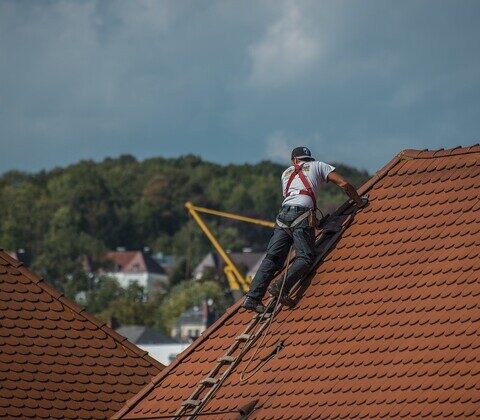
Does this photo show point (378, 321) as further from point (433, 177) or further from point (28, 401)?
point (28, 401)

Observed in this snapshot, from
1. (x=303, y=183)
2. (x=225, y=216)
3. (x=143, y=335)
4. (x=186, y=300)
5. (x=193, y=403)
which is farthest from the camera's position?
(x=186, y=300)

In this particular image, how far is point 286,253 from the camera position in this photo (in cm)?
2044

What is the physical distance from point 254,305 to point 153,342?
111766 millimetres

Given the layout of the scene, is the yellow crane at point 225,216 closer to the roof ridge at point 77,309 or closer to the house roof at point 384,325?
the roof ridge at point 77,309

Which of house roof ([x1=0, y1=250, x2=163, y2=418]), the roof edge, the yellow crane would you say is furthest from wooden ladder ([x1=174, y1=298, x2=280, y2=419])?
the yellow crane

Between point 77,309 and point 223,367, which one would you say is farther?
point 77,309

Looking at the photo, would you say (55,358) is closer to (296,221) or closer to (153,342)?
(296,221)

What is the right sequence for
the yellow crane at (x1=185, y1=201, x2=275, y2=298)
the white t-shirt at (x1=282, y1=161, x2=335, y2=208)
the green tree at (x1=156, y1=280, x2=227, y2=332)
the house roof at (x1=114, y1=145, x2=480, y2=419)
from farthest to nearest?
the green tree at (x1=156, y1=280, x2=227, y2=332) → the yellow crane at (x1=185, y1=201, x2=275, y2=298) → the white t-shirt at (x1=282, y1=161, x2=335, y2=208) → the house roof at (x1=114, y1=145, x2=480, y2=419)

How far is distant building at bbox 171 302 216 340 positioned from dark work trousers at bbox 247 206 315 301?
128 metres

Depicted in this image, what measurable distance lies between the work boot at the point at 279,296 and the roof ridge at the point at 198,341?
85cm

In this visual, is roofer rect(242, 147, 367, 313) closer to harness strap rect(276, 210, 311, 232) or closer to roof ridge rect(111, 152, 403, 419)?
harness strap rect(276, 210, 311, 232)

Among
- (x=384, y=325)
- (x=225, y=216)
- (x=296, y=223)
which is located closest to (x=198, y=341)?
(x=296, y=223)

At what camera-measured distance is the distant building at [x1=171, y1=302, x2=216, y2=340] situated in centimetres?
15000

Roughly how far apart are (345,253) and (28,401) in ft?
13.6
